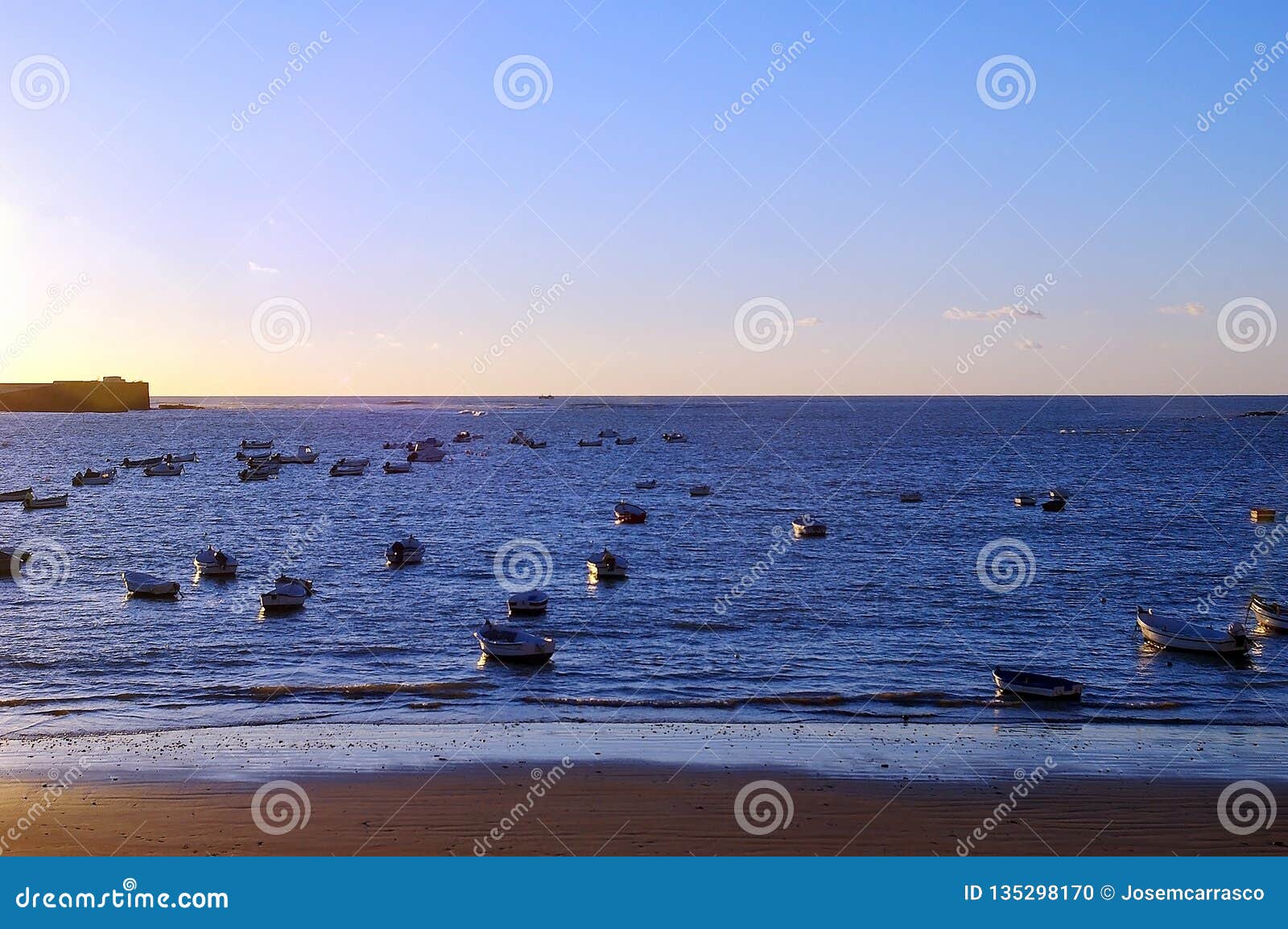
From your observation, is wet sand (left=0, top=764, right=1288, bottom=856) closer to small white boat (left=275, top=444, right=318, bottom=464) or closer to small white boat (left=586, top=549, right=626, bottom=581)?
Answer: small white boat (left=586, top=549, right=626, bottom=581)

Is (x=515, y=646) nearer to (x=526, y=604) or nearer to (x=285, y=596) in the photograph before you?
(x=526, y=604)

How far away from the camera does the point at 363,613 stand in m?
45.0

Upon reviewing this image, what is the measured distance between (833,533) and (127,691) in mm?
46013

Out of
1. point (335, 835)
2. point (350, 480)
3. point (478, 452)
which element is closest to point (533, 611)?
point (335, 835)

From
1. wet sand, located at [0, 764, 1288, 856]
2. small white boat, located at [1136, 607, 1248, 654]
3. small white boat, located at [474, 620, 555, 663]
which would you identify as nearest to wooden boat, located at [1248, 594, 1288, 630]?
small white boat, located at [1136, 607, 1248, 654]

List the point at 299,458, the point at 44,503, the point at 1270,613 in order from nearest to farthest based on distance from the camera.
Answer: the point at 1270,613
the point at 44,503
the point at 299,458

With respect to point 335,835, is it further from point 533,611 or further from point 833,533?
point 833,533

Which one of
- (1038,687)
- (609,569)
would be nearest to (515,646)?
(609,569)

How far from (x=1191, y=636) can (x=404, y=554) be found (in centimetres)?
3698

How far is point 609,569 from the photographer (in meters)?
52.1

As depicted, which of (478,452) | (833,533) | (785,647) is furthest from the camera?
(478,452)

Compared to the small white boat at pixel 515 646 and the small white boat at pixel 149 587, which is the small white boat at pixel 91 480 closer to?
the small white boat at pixel 149 587

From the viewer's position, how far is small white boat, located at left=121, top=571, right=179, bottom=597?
47.5 m

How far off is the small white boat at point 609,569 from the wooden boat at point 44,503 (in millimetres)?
55136
